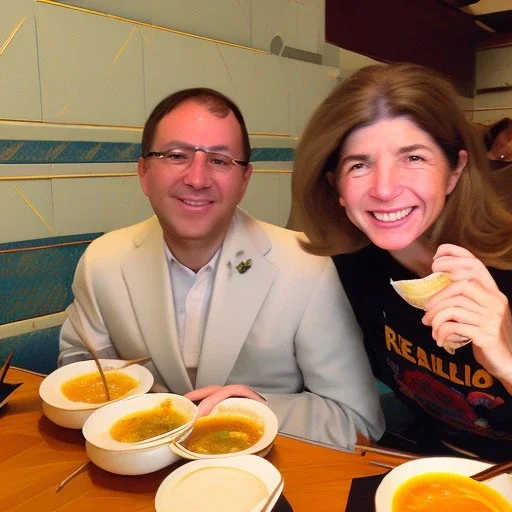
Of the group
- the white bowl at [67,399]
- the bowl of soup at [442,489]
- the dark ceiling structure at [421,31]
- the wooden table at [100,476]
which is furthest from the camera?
the dark ceiling structure at [421,31]

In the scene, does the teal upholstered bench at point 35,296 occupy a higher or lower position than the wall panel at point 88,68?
lower

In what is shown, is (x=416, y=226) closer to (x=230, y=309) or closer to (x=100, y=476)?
(x=230, y=309)

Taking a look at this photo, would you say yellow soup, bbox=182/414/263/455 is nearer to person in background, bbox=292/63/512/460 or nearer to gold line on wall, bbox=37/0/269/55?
person in background, bbox=292/63/512/460

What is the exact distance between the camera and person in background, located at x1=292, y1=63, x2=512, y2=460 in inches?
51.7

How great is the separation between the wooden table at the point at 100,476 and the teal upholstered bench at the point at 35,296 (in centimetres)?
134

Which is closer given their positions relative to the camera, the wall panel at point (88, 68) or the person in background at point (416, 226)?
the person in background at point (416, 226)

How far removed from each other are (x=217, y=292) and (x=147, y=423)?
2.11 feet

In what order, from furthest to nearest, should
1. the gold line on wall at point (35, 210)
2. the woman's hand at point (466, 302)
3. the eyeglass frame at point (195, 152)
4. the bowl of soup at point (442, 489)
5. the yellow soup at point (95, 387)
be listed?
1. the gold line on wall at point (35, 210)
2. the eyeglass frame at point (195, 152)
3. the yellow soup at point (95, 387)
4. the woman's hand at point (466, 302)
5. the bowl of soup at point (442, 489)

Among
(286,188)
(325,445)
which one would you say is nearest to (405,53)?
(286,188)

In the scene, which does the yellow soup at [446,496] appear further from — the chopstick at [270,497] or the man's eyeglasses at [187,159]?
the man's eyeglasses at [187,159]

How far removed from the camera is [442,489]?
2.86 ft

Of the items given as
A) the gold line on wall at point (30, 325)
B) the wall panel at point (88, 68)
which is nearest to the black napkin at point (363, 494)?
the gold line on wall at point (30, 325)

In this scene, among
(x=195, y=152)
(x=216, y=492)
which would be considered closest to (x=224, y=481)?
(x=216, y=492)

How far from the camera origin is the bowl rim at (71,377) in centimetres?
122
